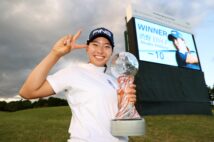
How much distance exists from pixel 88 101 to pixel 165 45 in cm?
1168

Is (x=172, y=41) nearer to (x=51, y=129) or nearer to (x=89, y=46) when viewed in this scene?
(x=51, y=129)

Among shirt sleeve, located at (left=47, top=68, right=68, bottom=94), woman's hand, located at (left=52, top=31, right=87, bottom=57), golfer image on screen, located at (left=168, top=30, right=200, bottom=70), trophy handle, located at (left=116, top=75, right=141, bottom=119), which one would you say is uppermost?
golfer image on screen, located at (left=168, top=30, right=200, bottom=70)

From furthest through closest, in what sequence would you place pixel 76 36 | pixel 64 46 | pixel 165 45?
1. pixel 165 45
2. pixel 76 36
3. pixel 64 46

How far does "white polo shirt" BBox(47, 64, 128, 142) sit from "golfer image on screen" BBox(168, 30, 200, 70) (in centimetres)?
1195

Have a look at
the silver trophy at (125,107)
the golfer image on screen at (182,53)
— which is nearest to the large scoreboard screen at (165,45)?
the golfer image on screen at (182,53)

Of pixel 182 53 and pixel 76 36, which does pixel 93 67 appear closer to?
pixel 76 36

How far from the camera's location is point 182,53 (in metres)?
13.8

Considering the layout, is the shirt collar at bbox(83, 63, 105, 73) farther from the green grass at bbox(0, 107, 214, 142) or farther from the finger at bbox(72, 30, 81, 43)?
the green grass at bbox(0, 107, 214, 142)

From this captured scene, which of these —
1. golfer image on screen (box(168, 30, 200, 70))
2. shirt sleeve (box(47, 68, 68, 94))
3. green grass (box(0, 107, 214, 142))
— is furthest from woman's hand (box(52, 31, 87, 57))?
golfer image on screen (box(168, 30, 200, 70))

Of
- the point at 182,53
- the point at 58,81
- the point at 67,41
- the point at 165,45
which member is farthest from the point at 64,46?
the point at 182,53

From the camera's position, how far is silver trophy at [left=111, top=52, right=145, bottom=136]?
1746 millimetres

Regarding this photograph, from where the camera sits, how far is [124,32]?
498 inches

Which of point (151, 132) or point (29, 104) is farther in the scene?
point (29, 104)

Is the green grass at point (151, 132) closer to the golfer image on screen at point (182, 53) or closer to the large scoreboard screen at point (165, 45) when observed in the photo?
the large scoreboard screen at point (165, 45)
